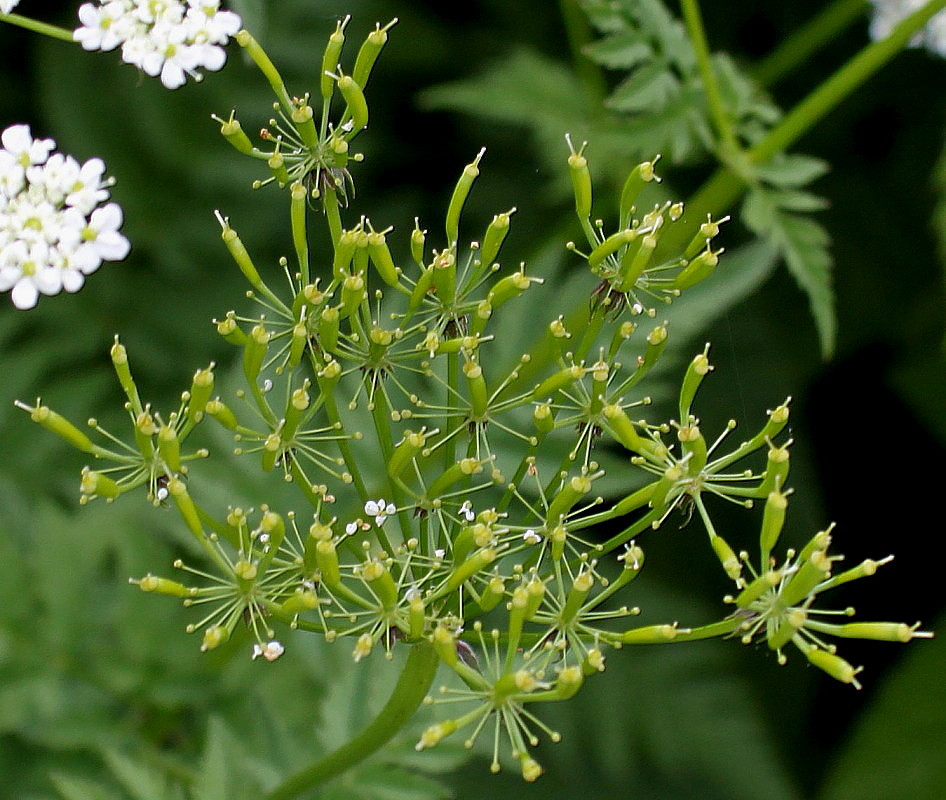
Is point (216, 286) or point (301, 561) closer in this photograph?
point (301, 561)

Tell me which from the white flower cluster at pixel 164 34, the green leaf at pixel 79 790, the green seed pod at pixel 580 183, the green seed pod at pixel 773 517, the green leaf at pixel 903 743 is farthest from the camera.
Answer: the green leaf at pixel 903 743

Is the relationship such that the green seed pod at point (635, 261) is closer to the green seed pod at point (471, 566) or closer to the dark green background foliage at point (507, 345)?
the green seed pod at point (471, 566)

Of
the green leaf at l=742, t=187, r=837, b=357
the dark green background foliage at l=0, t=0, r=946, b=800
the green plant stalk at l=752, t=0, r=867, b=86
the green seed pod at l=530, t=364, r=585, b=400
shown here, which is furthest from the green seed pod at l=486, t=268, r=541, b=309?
the green plant stalk at l=752, t=0, r=867, b=86

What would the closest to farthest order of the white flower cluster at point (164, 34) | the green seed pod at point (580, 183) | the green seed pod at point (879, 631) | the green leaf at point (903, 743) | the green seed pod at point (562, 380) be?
the green seed pod at point (879, 631) → the green seed pod at point (562, 380) → the green seed pod at point (580, 183) → the white flower cluster at point (164, 34) → the green leaf at point (903, 743)

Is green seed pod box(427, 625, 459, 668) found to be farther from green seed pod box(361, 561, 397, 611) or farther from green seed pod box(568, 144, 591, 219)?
green seed pod box(568, 144, 591, 219)

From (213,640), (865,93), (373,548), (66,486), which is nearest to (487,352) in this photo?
(373,548)

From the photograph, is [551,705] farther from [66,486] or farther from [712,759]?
[66,486]

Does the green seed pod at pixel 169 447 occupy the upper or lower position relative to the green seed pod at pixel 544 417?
lower

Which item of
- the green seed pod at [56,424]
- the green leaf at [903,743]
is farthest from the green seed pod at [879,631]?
the green leaf at [903,743]
